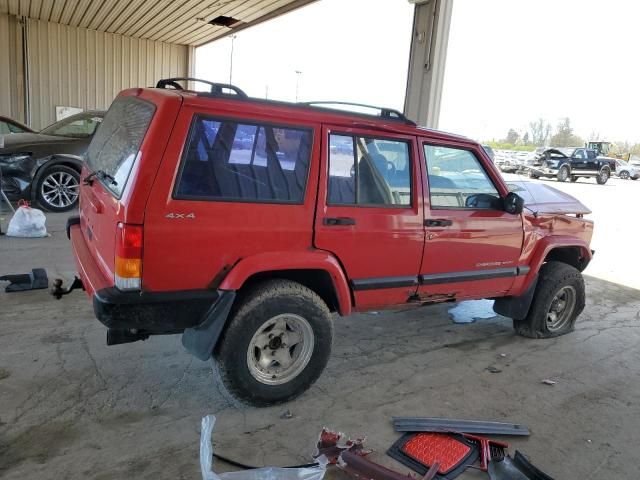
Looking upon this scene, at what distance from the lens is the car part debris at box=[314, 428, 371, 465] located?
8.55ft

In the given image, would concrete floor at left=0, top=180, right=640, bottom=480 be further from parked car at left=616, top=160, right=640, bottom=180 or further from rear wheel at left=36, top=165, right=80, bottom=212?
parked car at left=616, top=160, right=640, bottom=180

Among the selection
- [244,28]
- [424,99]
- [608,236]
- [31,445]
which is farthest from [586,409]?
[244,28]

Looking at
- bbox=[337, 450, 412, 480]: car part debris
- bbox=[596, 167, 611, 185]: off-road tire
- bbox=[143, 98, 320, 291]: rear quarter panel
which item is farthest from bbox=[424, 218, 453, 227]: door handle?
bbox=[596, 167, 611, 185]: off-road tire

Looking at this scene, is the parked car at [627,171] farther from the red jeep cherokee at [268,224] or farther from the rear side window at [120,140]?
the rear side window at [120,140]

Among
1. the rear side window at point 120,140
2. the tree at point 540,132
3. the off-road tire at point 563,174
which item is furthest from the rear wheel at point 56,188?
the tree at point 540,132

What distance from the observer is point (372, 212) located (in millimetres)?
3246

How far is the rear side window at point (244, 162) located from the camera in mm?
2664

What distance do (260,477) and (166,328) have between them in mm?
943

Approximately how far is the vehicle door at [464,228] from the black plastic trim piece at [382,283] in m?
0.12

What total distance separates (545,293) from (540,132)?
68232 mm

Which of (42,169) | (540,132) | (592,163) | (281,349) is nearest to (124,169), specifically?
(281,349)

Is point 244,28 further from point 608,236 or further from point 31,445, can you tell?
point 31,445

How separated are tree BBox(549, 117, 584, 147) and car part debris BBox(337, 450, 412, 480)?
63994mm

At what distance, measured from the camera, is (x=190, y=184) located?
→ 2.65 metres
